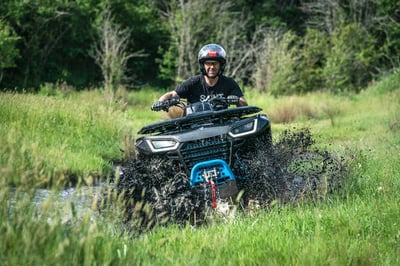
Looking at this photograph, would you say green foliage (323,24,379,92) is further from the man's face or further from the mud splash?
the mud splash

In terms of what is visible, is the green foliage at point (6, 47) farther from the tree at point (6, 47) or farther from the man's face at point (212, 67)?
the man's face at point (212, 67)

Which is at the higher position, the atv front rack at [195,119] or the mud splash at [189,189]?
the atv front rack at [195,119]

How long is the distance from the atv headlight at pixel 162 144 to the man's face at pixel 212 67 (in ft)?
6.64

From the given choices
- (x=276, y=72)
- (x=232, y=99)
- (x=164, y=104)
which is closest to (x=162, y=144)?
(x=164, y=104)

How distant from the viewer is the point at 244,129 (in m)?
7.43

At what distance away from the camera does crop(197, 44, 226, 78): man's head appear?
29.8ft

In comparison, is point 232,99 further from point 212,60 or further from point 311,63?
point 311,63

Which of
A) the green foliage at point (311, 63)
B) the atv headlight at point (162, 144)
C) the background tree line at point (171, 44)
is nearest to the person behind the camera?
the atv headlight at point (162, 144)

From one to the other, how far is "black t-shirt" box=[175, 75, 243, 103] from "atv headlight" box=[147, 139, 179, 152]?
192 cm

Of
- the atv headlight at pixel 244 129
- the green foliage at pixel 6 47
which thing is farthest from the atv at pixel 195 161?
the green foliage at pixel 6 47

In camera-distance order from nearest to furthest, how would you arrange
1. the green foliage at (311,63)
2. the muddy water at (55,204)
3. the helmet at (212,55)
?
the muddy water at (55,204) → the helmet at (212,55) → the green foliage at (311,63)

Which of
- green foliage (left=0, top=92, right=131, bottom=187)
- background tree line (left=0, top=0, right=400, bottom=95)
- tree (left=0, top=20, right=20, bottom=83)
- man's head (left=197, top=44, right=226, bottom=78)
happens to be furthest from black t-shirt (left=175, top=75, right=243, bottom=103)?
background tree line (left=0, top=0, right=400, bottom=95)

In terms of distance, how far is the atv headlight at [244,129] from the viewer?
7335mm

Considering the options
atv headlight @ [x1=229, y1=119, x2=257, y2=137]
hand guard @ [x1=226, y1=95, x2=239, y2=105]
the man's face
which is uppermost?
the man's face
